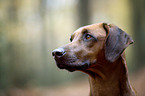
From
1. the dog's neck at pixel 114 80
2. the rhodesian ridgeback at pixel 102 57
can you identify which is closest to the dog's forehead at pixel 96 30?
the rhodesian ridgeback at pixel 102 57

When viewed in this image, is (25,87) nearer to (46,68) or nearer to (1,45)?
(46,68)

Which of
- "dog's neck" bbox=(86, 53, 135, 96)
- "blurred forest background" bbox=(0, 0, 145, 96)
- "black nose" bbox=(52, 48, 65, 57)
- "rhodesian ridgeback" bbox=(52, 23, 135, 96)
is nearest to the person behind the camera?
"black nose" bbox=(52, 48, 65, 57)

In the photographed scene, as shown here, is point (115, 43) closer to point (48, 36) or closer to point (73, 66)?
point (73, 66)

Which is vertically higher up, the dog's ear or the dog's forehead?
the dog's forehead

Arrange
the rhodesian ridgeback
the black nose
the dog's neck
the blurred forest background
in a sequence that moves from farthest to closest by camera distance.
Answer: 1. the blurred forest background
2. the dog's neck
3. the rhodesian ridgeback
4. the black nose

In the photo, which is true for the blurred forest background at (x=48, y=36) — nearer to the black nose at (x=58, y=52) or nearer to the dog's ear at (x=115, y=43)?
the black nose at (x=58, y=52)

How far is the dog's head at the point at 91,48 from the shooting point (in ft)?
7.87

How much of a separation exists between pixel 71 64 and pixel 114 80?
31.0 inches

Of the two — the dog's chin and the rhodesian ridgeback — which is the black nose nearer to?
the rhodesian ridgeback

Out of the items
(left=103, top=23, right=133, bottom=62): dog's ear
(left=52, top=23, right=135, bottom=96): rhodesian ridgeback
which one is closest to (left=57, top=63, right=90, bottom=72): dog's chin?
(left=52, top=23, right=135, bottom=96): rhodesian ridgeback

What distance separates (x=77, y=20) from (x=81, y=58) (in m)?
9.52

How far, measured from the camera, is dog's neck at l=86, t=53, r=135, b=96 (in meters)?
2.58

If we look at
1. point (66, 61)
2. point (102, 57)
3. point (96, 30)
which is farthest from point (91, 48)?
point (66, 61)

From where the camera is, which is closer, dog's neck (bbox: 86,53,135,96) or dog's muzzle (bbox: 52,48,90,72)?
dog's muzzle (bbox: 52,48,90,72)
